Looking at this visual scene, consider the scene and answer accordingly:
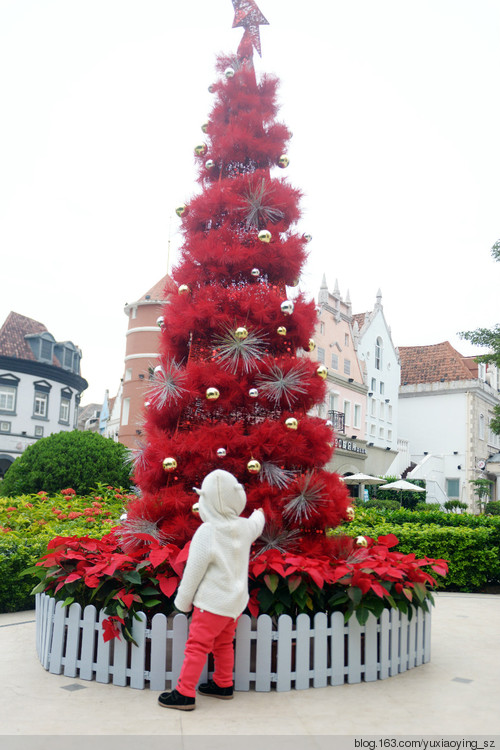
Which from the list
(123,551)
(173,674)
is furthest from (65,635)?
(173,674)

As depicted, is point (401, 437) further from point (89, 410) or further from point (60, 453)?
point (89, 410)

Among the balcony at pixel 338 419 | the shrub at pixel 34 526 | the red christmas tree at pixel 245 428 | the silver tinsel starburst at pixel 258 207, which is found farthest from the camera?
the balcony at pixel 338 419

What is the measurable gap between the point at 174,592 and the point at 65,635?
3.59ft

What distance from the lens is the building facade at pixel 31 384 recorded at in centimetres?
3916

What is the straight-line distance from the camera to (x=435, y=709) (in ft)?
14.9

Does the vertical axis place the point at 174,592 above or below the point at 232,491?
below

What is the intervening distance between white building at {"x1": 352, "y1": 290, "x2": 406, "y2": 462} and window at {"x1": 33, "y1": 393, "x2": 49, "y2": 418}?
2054 cm

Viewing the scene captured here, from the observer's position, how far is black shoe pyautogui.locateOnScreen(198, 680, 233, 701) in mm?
4672

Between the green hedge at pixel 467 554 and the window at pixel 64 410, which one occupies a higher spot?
the window at pixel 64 410

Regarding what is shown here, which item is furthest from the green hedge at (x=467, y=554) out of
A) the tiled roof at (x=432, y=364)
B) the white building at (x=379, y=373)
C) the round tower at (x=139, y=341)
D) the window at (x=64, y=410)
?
the window at (x=64, y=410)

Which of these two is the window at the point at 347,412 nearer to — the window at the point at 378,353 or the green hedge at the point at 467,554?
the window at the point at 378,353

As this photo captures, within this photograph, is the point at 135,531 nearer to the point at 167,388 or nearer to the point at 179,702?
the point at 167,388

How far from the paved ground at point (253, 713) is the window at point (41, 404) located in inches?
1457

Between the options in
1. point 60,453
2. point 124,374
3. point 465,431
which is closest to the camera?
point 60,453
